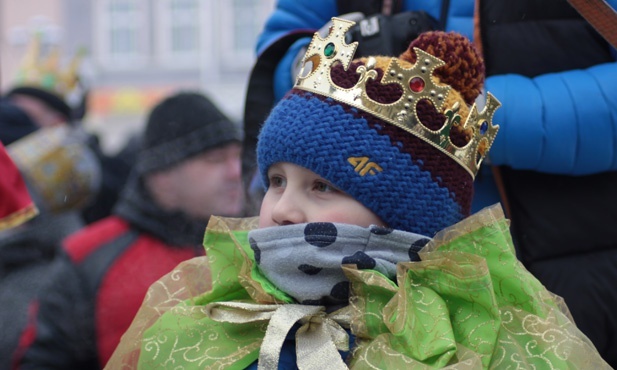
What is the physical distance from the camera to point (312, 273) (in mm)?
1743

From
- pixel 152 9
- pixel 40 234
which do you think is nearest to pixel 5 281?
pixel 40 234

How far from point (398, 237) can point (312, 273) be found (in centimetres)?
16

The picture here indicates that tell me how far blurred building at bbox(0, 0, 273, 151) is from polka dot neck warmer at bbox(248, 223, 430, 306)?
13.6 metres

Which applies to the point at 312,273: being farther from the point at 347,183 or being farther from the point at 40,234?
the point at 40,234

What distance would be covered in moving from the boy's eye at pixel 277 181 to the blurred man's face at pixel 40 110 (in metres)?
3.28

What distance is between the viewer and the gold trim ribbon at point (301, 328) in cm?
167

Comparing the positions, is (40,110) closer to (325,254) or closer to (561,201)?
(561,201)

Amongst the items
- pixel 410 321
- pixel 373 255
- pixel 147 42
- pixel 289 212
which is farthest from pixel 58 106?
pixel 147 42

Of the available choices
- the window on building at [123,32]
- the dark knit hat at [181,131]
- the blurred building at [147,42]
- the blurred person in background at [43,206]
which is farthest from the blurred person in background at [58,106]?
the window on building at [123,32]

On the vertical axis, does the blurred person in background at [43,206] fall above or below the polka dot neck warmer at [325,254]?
below

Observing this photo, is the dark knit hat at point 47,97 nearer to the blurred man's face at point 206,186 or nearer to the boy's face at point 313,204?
the blurred man's face at point 206,186

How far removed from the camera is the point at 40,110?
508 centimetres

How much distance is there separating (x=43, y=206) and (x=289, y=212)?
8.65 feet

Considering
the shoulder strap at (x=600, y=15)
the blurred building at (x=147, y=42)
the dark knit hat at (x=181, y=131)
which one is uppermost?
the shoulder strap at (x=600, y=15)
